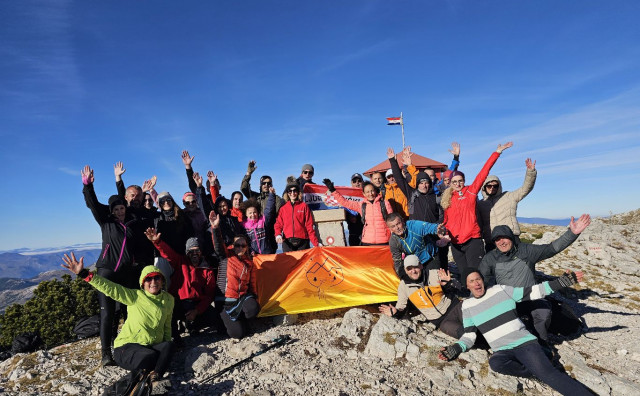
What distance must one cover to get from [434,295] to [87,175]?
7.40 meters

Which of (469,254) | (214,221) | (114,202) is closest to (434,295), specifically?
(469,254)

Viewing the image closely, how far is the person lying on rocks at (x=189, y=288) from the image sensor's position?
7500mm

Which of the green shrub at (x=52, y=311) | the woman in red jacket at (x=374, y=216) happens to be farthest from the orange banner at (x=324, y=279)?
the green shrub at (x=52, y=311)

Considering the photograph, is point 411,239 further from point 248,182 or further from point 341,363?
point 248,182

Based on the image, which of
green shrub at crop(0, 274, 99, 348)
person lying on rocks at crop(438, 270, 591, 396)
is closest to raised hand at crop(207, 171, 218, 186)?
person lying on rocks at crop(438, 270, 591, 396)

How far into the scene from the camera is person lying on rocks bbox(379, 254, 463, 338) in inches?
274

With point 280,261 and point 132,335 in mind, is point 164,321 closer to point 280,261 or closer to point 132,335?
point 132,335

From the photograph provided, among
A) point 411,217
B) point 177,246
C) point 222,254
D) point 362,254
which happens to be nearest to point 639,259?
point 411,217

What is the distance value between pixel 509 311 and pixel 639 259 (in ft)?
51.0

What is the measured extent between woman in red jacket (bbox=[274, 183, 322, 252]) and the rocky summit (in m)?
1.92

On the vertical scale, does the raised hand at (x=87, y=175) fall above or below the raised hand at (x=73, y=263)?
above

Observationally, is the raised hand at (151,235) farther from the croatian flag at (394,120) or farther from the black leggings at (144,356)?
the croatian flag at (394,120)

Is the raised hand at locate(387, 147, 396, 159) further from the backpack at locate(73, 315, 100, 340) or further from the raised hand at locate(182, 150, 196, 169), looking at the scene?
the backpack at locate(73, 315, 100, 340)

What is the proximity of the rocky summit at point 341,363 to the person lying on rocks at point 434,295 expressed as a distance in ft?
1.05
